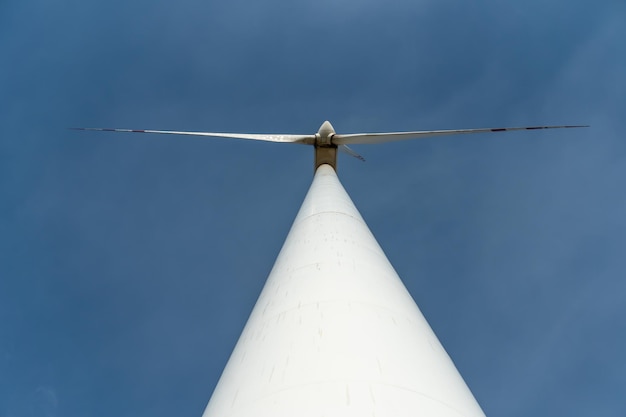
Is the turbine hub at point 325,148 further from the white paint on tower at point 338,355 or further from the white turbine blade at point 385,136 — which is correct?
the white paint on tower at point 338,355

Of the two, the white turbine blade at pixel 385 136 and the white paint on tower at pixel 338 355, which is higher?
the white turbine blade at pixel 385 136

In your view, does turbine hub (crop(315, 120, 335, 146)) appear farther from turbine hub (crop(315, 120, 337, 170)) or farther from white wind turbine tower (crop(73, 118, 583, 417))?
white wind turbine tower (crop(73, 118, 583, 417))

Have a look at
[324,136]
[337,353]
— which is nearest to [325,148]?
[324,136]

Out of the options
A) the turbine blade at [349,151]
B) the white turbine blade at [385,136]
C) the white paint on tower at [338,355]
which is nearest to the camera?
the white paint on tower at [338,355]

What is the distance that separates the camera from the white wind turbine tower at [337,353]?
325 centimetres

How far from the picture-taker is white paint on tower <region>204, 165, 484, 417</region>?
3246 mm

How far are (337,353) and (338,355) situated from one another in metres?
0.03

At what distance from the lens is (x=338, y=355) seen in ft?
12.1

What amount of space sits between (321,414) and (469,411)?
4.38 ft

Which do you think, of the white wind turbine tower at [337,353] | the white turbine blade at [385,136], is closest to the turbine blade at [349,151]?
the white turbine blade at [385,136]

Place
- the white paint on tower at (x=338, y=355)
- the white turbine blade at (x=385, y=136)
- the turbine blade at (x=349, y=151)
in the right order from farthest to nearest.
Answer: the turbine blade at (x=349, y=151)
the white turbine blade at (x=385, y=136)
the white paint on tower at (x=338, y=355)

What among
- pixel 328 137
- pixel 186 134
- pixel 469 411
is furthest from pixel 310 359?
pixel 328 137

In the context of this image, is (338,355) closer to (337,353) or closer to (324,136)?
(337,353)

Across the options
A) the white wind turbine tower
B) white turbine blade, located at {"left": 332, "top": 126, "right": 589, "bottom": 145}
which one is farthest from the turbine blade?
the white wind turbine tower
